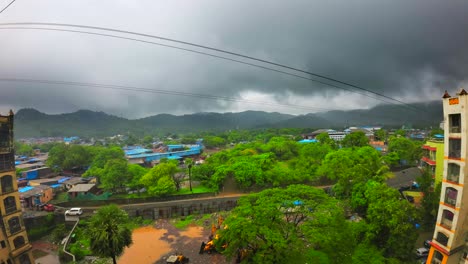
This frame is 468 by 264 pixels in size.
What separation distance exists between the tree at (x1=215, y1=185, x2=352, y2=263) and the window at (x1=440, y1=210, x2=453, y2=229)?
7.42 metres

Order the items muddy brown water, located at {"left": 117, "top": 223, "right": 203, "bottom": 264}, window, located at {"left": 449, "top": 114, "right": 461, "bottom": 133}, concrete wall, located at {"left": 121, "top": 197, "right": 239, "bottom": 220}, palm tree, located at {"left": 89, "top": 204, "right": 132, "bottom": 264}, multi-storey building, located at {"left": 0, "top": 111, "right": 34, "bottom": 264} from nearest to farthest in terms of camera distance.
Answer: window, located at {"left": 449, "top": 114, "right": 461, "bottom": 133}, palm tree, located at {"left": 89, "top": 204, "right": 132, "bottom": 264}, multi-storey building, located at {"left": 0, "top": 111, "right": 34, "bottom": 264}, muddy brown water, located at {"left": 117, "top": 223, "right": 203, "bottom": 264}, concrete wall, located at {"left": 121, "top": 197, "right": 239, "bottom": 220}

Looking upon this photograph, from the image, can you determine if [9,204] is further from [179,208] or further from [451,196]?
[451,196]

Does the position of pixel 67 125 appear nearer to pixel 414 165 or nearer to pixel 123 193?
pixel 123 193

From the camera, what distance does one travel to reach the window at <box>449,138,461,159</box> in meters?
14.3

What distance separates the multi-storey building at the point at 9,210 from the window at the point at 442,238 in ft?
107

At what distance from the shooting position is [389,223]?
648 inches

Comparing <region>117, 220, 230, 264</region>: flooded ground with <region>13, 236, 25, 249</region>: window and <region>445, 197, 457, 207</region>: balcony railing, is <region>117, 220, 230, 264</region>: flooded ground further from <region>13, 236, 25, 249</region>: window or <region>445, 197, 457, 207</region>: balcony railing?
<region>445, 197, 457, 207</region>: balcony railing

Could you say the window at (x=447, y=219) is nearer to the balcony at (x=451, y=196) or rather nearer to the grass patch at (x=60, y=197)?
the balcony at (x=451, y=196)

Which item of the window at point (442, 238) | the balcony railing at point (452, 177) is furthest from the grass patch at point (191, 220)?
the balcony railing at point (452, 177)

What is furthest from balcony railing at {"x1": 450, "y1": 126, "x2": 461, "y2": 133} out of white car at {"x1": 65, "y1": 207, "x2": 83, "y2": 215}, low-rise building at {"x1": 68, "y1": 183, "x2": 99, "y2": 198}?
low-rise building at {"x1": 68, "y1": 183, "x2": 99, "y2": 198}

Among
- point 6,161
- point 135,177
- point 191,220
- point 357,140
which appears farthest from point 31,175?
point 357,140

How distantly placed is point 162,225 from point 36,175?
38.1 meters

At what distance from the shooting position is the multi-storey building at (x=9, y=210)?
57.2ft

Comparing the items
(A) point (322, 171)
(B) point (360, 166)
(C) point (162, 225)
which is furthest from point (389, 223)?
(C) point (162, 225)
